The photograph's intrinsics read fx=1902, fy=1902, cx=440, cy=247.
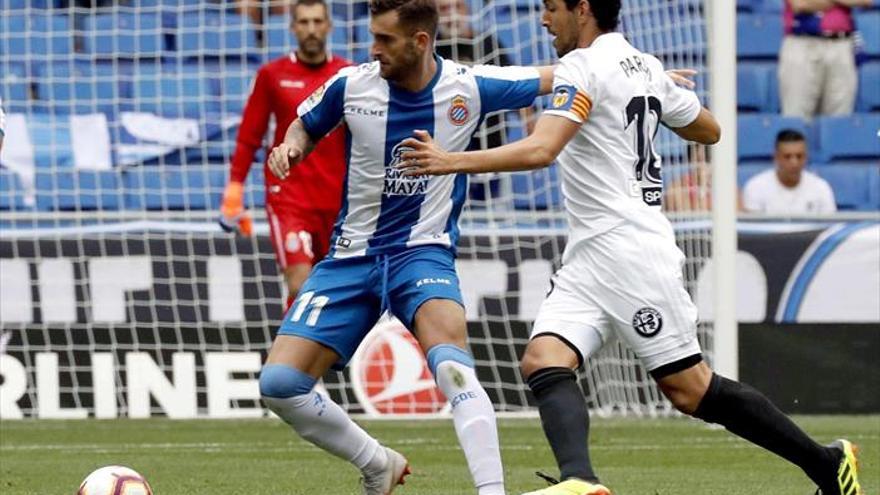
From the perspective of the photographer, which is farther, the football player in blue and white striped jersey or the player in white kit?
the football player in blue and white striped jersey

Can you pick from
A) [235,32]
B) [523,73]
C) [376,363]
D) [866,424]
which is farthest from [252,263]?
[523,73]

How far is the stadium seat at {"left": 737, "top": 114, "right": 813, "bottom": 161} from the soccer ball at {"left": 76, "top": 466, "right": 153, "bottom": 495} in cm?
973

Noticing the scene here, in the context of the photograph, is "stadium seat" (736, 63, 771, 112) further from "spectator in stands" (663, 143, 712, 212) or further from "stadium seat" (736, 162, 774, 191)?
"spectator in stands" (663, 143, 712, 212)

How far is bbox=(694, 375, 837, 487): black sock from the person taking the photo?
634 cm

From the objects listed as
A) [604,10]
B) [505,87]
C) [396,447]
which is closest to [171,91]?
[396,447]

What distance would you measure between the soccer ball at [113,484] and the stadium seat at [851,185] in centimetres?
959

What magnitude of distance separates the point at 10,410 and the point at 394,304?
19.1 ft

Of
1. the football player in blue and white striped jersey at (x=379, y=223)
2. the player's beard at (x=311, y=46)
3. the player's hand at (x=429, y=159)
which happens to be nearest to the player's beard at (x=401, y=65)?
the football player in blue and white striped jersey at (x=379, y=223)

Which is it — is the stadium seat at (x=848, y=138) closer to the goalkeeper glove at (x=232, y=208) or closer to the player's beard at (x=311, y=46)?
the player's beard at (x=311, y=46)

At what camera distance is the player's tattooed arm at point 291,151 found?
643cm

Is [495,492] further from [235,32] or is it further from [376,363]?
[235,32]

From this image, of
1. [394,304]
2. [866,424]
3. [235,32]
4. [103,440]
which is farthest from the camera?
[235,32]

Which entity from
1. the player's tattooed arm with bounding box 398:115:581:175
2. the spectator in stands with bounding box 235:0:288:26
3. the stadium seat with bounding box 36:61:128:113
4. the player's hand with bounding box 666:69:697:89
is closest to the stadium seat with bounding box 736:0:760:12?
the spectator in stands with bounding box 235:0:288:26

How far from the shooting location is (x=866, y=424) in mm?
11250
